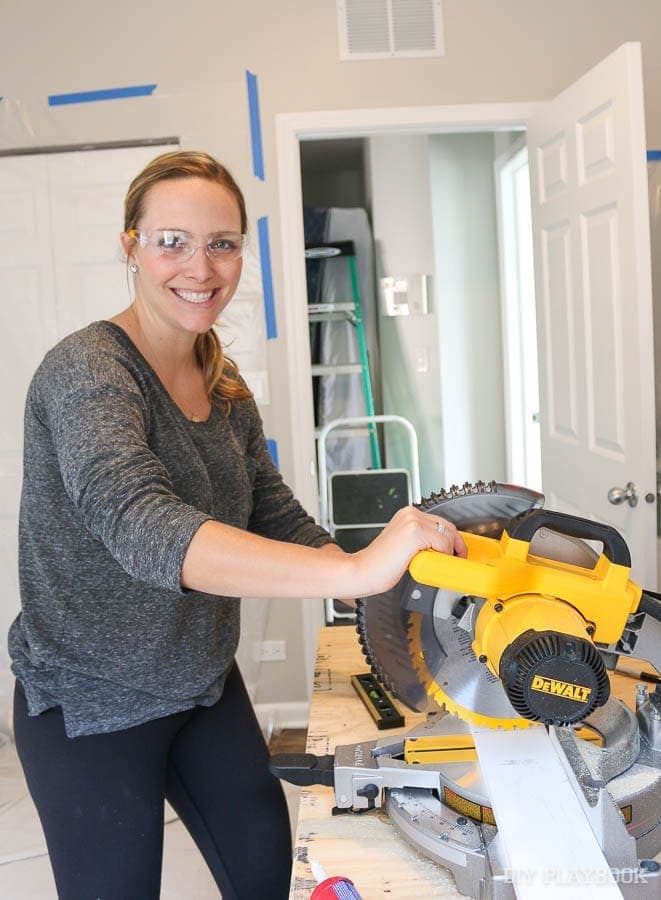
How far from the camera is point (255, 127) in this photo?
305 centimetres

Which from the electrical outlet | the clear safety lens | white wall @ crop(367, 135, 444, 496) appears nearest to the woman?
the clear safety lens

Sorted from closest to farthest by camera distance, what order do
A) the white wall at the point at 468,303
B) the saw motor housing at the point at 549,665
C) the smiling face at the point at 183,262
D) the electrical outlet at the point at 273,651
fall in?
1. the saw motor housing at the point at 549,665
2. the smiling face at the point at 183,262
3. the electrical outlet at the point at 273,651
4. the white wall at the point at 468,303

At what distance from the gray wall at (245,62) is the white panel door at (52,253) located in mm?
96

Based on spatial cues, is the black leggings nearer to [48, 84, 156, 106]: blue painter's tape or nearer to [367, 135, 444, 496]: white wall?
[48, 84, 156, 106]: blue painter's tape

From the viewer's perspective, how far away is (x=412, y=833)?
3.06ft

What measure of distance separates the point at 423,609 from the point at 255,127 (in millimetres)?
2412

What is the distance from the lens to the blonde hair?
1.27 meters

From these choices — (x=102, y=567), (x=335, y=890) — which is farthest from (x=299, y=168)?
(x=335, y=890)

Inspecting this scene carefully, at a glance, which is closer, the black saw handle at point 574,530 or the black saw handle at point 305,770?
the black saw handle at point 574,530

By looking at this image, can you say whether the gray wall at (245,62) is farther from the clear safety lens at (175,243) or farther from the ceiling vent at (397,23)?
the clear safety lens at (175,243)

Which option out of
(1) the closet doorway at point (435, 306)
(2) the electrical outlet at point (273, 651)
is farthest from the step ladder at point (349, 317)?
(2) the electrical outlet at point (273, 651)

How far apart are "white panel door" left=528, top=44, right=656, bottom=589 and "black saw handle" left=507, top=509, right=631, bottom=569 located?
156 centimetres

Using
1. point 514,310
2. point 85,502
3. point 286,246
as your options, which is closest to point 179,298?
point 85,502

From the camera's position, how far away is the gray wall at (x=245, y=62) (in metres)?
3.02
